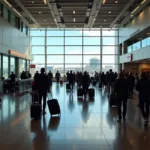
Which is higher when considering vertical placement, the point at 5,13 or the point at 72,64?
the point at 5,13

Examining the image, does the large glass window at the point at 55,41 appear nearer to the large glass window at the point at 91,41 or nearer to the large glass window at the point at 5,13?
the large glass window at the point at 91,41

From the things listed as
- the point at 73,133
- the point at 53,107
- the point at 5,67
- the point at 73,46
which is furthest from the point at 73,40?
the point at 73,133

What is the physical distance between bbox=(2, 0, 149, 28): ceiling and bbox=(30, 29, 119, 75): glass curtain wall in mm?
5471

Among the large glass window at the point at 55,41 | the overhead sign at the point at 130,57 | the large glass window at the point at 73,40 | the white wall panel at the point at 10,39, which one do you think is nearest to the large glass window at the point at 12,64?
the white wall panel at the point at 10,39

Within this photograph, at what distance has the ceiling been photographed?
70.1ft

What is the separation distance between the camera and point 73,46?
3819cm

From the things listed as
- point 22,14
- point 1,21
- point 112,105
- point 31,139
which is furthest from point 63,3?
point 31,139

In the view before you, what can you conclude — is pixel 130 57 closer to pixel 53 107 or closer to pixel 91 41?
pixel 91 41

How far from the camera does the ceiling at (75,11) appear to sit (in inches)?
842

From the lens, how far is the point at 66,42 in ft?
125

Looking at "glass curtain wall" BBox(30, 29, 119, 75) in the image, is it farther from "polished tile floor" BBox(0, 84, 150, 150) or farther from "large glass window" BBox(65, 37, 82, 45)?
"polished tile floor" BBox(0, 84, 150, 150)

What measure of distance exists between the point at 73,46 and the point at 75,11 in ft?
44.7

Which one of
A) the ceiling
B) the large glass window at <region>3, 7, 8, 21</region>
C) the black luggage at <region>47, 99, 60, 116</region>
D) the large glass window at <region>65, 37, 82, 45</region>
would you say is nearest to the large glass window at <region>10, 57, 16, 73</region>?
the large glass window at <region>3, 7, 8, 21</region>

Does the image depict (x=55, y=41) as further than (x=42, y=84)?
Yes
